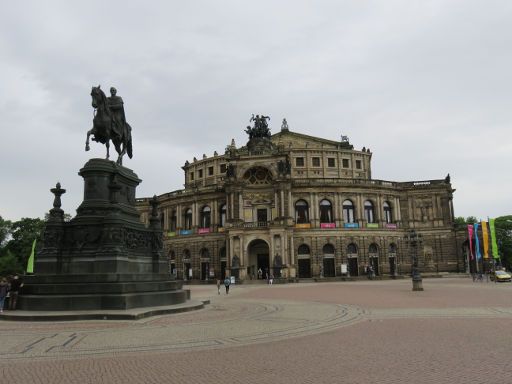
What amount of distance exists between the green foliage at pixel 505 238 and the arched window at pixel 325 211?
36964 mm

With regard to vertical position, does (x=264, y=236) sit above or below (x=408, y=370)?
above

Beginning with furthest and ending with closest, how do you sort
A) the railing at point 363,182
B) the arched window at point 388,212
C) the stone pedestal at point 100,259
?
1. the arched window at point 388,212
2. the railing at point 363,182
3. the stone pedestal at point 100,259

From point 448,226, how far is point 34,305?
5833 cm

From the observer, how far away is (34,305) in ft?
51.0

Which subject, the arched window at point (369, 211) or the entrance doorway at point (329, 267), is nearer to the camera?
the entrance doorway at point (329, 267)

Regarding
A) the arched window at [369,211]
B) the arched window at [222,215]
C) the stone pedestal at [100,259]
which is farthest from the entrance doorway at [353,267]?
the stone pedestal at [100,259]

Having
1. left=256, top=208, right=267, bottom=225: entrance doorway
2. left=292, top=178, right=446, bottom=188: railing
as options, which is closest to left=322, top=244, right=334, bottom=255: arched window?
left=292, top=178, right=446, bottom=188: railing

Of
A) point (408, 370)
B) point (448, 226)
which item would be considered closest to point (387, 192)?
point (448, 226)

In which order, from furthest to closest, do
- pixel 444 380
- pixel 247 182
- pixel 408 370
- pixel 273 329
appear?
pixel 247 182 → pixel 273 329 → pixel 408 370 → pixel 444 380

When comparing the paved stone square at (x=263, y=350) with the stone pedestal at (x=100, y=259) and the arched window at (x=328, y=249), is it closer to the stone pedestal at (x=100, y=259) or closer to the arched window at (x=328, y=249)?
the stone pedestal at (x=100, y=259)

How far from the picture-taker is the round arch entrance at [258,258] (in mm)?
58375

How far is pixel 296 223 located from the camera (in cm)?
5947

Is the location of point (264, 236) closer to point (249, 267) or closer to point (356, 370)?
point (249, 267)

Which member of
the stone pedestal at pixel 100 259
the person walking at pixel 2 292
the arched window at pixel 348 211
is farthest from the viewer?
the arched window at pixel 348 211
